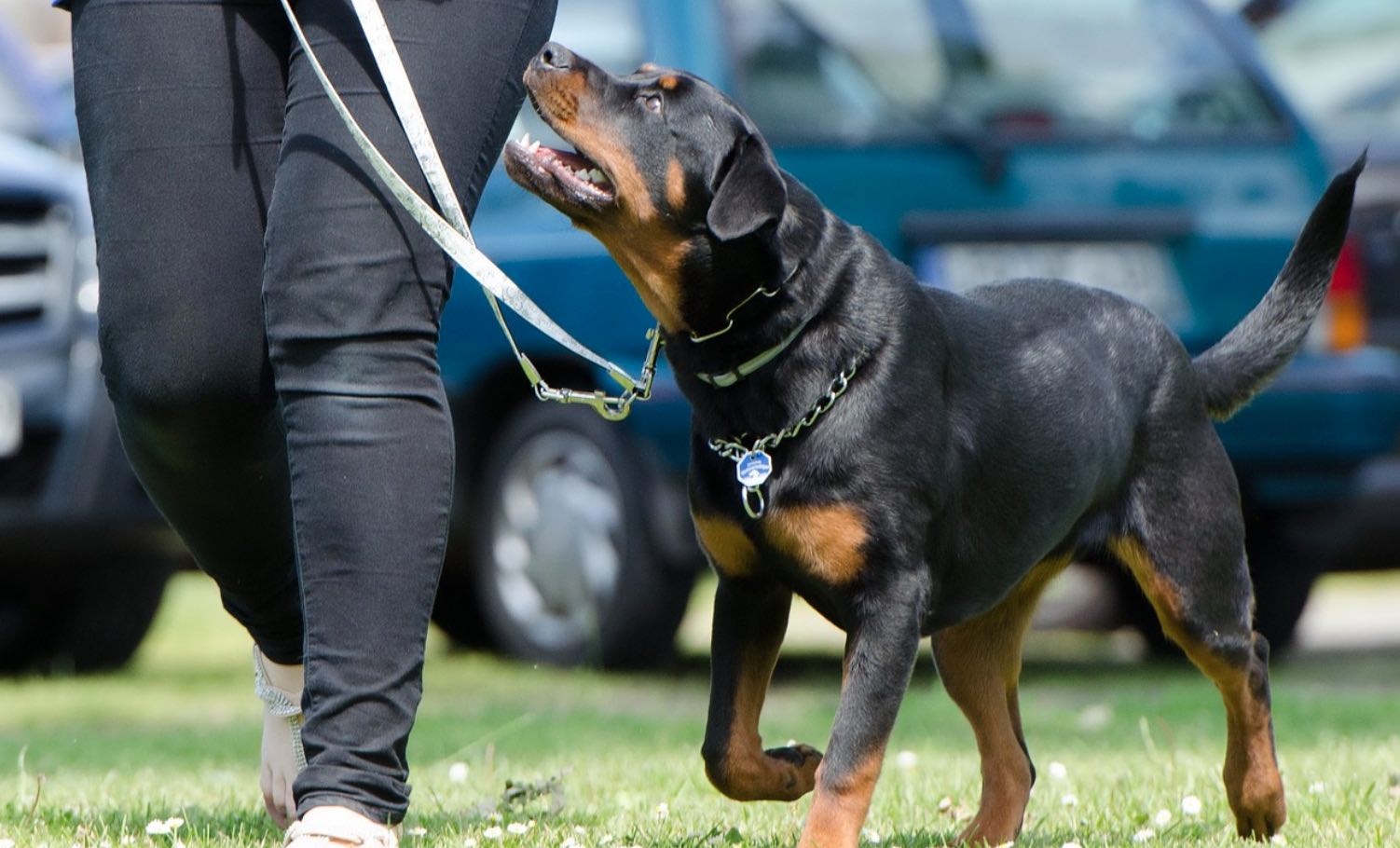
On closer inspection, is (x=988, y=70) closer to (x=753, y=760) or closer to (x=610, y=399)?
(x=610, y=399)

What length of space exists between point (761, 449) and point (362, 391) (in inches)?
28.2

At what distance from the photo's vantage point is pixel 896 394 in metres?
3.71

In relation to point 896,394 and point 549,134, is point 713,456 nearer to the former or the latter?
point 896,394

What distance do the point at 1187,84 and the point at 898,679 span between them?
4.43 metres

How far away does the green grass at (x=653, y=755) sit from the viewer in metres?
4.02

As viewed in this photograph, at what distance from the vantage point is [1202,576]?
4.28 m

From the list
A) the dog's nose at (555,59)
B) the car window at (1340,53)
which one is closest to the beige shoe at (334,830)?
the dog's nose at (555,59)

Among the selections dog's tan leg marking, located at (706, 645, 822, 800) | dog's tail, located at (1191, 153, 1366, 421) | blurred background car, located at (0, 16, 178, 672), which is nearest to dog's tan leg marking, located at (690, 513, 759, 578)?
dog's tan leg marking, located at (706, 645, 822, 800)

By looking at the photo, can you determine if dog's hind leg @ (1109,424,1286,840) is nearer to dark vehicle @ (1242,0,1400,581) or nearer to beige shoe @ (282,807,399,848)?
beige shoe @ (282,807,399,848)

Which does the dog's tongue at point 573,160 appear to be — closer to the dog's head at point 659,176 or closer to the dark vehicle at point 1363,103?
the dog's head at point 659,176

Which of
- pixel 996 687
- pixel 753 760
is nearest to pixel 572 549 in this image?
pixel 996 687

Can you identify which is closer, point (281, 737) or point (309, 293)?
point (309, 293)

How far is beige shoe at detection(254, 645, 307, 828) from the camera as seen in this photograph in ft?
12.8

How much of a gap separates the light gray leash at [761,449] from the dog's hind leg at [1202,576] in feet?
2.92
